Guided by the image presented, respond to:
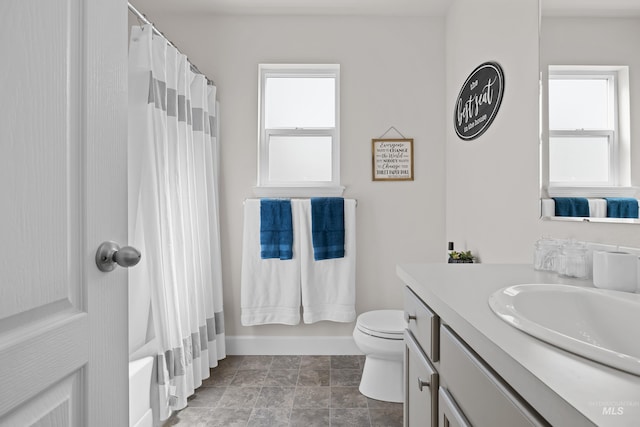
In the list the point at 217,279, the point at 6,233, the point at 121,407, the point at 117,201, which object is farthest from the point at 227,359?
the point at 6,233

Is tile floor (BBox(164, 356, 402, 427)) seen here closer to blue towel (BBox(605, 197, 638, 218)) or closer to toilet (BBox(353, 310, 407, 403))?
toilet (BBox(353, 310, 407, 403))

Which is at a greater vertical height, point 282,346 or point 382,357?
point 382,357

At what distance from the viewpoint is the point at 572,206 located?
118 cm

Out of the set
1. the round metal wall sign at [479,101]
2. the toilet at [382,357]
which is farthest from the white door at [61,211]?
the round metal wall sign at [479,101]

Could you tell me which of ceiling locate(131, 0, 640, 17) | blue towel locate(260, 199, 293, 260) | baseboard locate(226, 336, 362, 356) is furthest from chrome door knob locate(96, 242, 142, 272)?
ceiling locate(131, 0, 640, 17)

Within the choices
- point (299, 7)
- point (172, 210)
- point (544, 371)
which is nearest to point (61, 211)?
point (544, 371)

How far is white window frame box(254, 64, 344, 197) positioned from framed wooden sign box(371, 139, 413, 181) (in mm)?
289

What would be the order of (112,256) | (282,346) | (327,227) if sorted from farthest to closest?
(282,346) → (327,227) → (112,256)

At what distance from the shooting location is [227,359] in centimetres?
238

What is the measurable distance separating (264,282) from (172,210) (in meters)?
0.90

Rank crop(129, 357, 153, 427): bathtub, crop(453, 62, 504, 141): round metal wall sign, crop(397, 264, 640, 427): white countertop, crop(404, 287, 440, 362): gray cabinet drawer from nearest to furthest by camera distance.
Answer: crop(397, 264, 640, 427): white countertop → crop(404, 287, 440, 362): gray cabinet drawer → crop(129, 357, 153, 427): bathtub → crop(453, 62, 504, 141): round metal wall sign

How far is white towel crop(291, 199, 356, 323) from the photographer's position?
7.75 feet

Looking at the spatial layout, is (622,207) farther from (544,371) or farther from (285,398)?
(285,398)

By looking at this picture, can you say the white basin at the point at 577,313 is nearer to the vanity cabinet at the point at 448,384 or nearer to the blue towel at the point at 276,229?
the vanity cabinet at the point at 448,384
